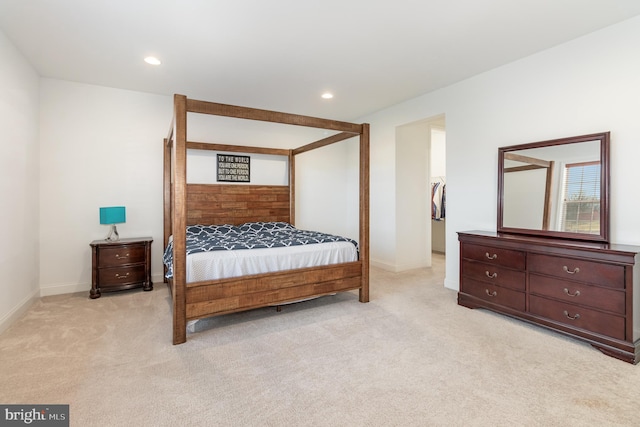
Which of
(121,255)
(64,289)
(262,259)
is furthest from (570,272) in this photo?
(64,289)

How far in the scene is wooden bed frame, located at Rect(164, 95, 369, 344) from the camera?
2.56 metres

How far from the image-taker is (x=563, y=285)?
2648 mm

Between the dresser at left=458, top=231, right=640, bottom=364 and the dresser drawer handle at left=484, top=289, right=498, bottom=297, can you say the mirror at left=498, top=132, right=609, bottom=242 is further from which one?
the dresser drawer handle at left=484, top=289, right=498, bottom=297

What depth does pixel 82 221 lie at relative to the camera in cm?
405

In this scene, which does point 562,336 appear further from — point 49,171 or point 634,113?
point 49,171

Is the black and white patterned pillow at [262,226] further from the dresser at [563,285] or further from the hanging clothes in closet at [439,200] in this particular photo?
the hanging clothes in closet at [439,200]

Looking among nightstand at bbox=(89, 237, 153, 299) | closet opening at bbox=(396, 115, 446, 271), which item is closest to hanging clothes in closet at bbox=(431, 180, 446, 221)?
closet opening at bbox=(396, 115, 446, 271)

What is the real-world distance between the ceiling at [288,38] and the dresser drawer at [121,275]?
2.35 m

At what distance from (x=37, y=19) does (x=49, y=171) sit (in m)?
1.95

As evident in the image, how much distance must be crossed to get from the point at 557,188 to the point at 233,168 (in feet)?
14.0

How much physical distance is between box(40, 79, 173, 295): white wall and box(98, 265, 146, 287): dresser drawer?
1.40 feet

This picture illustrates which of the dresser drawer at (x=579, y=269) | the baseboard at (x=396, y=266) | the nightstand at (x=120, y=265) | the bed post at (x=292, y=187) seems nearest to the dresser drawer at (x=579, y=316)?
the dresser drawer at (x=579, y=269)

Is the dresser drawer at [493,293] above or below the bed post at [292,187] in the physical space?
below

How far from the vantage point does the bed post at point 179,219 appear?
253 centimetres
